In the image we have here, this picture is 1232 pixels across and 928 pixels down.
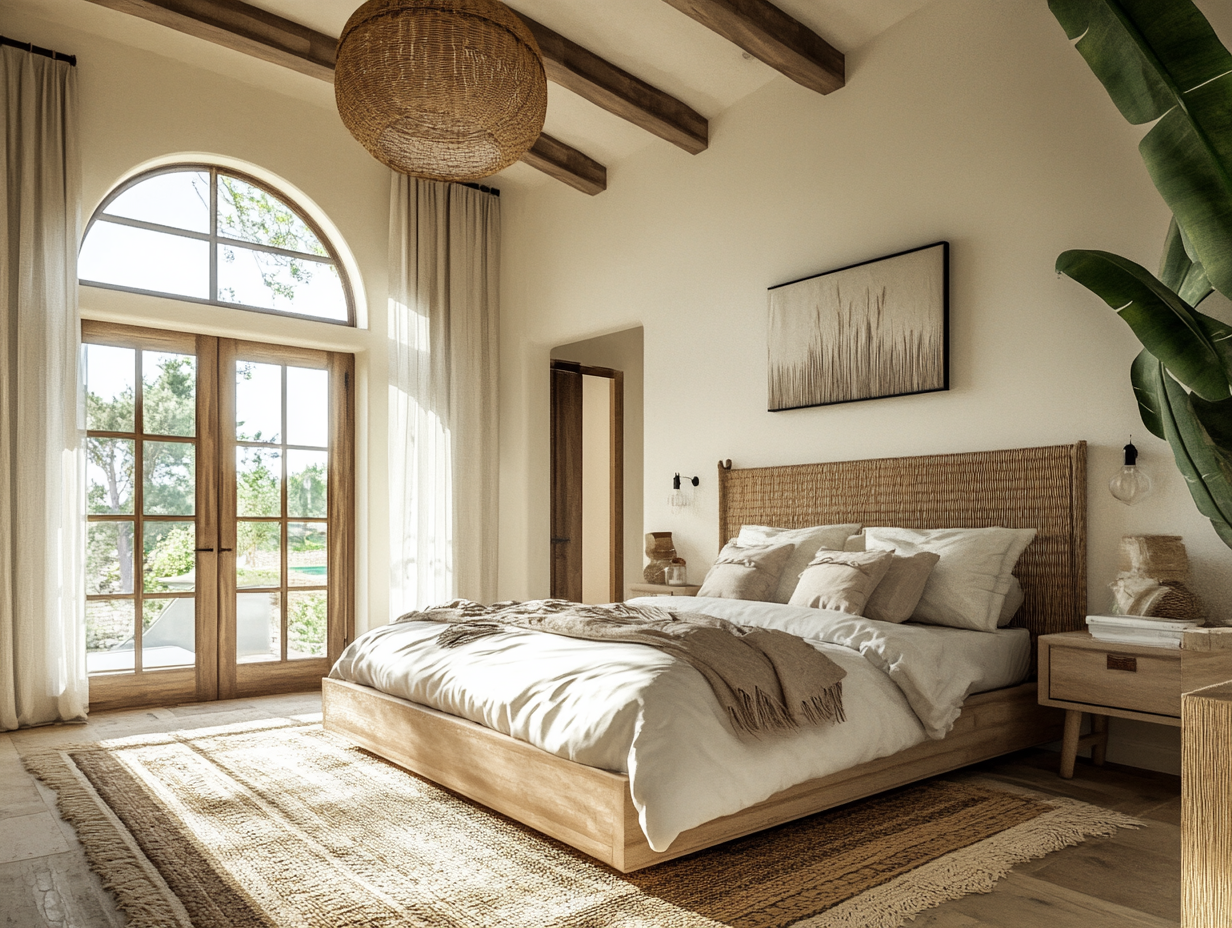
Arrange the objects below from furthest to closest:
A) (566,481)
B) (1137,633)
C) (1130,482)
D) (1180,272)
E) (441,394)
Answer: (566,481), (441,394), (1130,482), (1137,633), (1180,272)

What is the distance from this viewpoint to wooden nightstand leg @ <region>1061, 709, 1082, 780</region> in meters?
3.10

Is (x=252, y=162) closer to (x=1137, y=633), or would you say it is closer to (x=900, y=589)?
(x=900, y=589)

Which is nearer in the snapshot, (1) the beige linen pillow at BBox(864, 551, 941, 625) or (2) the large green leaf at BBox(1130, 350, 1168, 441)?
(2) the large green leaf at BBox(1130, 350, 1168, 441)

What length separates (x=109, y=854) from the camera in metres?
2.46

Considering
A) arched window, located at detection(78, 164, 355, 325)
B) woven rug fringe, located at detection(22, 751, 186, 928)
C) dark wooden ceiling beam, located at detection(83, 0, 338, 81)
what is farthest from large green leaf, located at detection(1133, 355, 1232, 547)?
arched window, located at detection(78, 164, 355, 325)

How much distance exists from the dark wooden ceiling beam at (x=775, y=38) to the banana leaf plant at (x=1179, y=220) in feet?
6.22

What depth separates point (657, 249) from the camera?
17.6ft

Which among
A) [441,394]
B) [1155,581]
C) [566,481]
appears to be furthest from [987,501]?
[566,481]

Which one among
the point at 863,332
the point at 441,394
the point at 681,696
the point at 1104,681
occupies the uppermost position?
the point at 863,332

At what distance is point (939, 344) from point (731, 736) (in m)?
2.25

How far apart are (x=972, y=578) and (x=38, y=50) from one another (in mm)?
5039

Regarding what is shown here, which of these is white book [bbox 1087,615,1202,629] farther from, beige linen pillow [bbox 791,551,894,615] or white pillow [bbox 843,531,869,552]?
white pillow [bbox 843,531,869,552]

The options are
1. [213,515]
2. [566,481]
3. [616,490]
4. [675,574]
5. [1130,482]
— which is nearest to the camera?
[1130,482]

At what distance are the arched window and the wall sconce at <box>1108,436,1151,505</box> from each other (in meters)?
4.39
